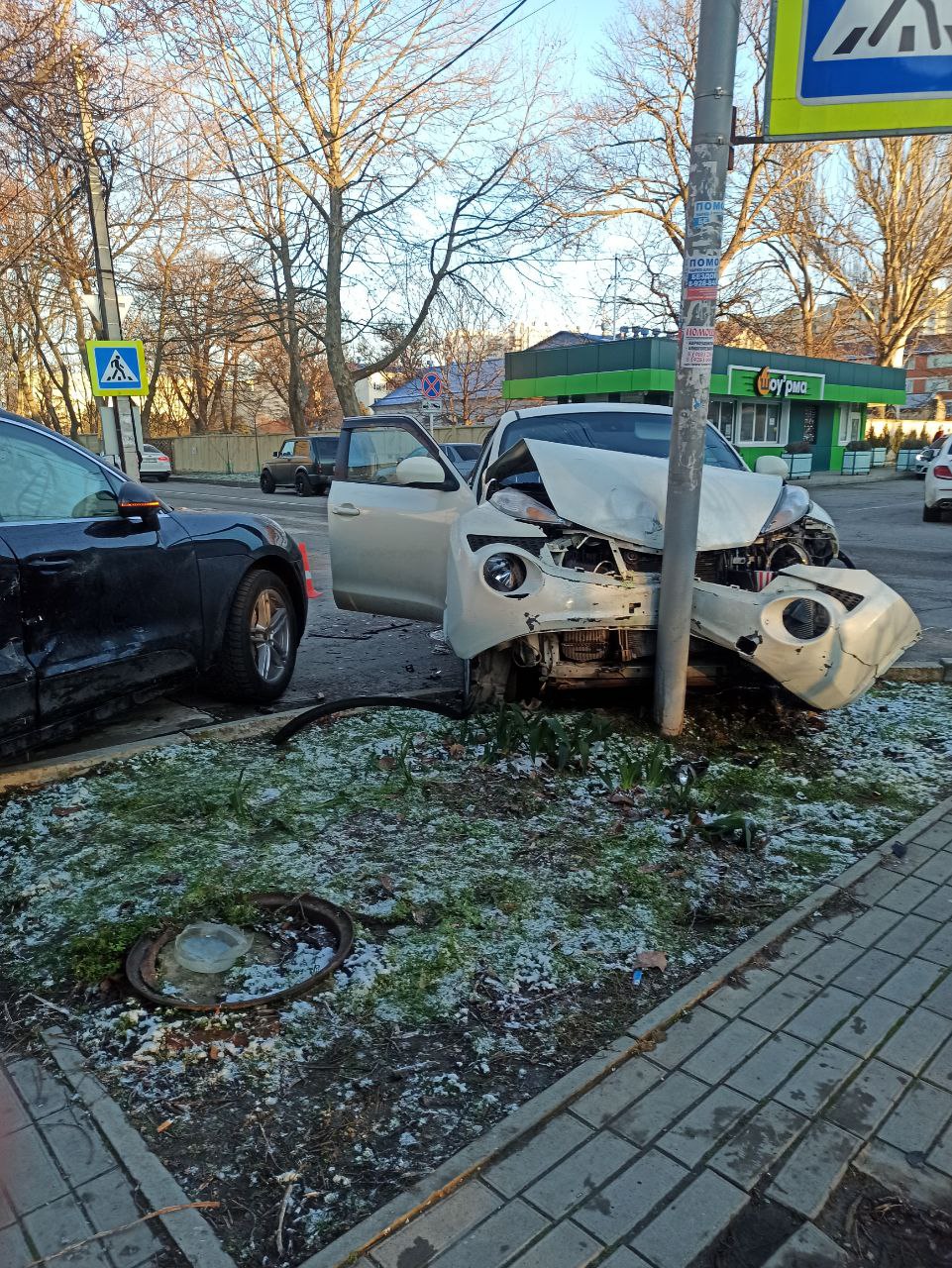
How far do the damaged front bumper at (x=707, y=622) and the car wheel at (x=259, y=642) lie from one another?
1328 millimetres

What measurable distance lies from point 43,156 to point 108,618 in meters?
11.3

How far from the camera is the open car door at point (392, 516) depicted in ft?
19.7

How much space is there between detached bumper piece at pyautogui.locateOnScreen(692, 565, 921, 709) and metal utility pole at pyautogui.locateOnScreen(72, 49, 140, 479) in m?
11.8

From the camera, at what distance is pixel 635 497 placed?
4820 millimetres

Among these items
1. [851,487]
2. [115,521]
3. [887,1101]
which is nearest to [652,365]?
[851,487]

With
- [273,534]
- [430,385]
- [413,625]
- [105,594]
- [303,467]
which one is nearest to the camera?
[105,594]

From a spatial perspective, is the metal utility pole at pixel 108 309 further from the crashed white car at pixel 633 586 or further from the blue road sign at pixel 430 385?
the crashed white car at pixel 633 586

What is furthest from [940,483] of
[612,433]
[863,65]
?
[863,65]

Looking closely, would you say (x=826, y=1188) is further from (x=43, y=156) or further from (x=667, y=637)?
(x=43, y=156)

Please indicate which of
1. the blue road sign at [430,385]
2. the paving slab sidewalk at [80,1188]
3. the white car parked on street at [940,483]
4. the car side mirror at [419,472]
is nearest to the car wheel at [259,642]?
the car side mirror at [419,472]

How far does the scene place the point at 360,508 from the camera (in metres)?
6.42

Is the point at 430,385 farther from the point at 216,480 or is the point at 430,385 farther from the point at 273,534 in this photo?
the point at 216,480

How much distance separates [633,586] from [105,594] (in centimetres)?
254

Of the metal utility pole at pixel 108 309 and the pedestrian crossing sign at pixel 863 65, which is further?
the metal utility pole at pixel 108 309
